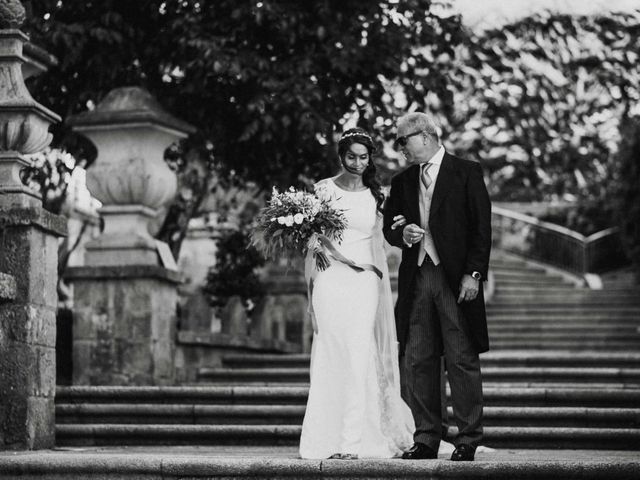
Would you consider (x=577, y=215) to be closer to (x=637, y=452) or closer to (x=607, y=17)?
(x=607, y=17)

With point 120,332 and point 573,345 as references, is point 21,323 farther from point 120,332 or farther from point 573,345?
point 573,345

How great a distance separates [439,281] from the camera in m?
7.55

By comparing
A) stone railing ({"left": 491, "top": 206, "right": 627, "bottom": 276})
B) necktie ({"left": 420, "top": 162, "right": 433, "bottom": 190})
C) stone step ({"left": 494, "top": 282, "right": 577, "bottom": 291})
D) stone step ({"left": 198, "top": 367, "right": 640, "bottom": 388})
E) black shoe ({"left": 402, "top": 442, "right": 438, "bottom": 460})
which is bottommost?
black shoe ({"left": 402, "top": 442, "right": 438, "bottom": 460})

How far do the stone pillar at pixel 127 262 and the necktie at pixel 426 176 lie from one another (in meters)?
5.29

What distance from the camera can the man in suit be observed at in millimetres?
7418

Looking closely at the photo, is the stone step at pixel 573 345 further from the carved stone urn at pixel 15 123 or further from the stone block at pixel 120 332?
the carved stone urn at pixel 15 123

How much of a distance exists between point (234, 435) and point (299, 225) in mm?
2953

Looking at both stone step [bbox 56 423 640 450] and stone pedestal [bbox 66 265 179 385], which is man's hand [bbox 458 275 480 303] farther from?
stone pedestal [bbox 66 265 179 385]

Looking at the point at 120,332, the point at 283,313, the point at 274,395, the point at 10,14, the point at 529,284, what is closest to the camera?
the point at 10,14

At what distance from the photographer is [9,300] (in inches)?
355

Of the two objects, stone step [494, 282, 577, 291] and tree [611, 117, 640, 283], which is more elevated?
tree [611, 117, 640, 283]

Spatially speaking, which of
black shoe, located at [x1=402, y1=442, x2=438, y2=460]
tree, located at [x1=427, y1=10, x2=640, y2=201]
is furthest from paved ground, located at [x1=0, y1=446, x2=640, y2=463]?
tree, located at [x1=427, y1=10, x2=640, y2=201]

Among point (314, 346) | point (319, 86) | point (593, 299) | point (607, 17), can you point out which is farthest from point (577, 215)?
point (314, 346)

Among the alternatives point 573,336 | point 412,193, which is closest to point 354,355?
point 412,193
